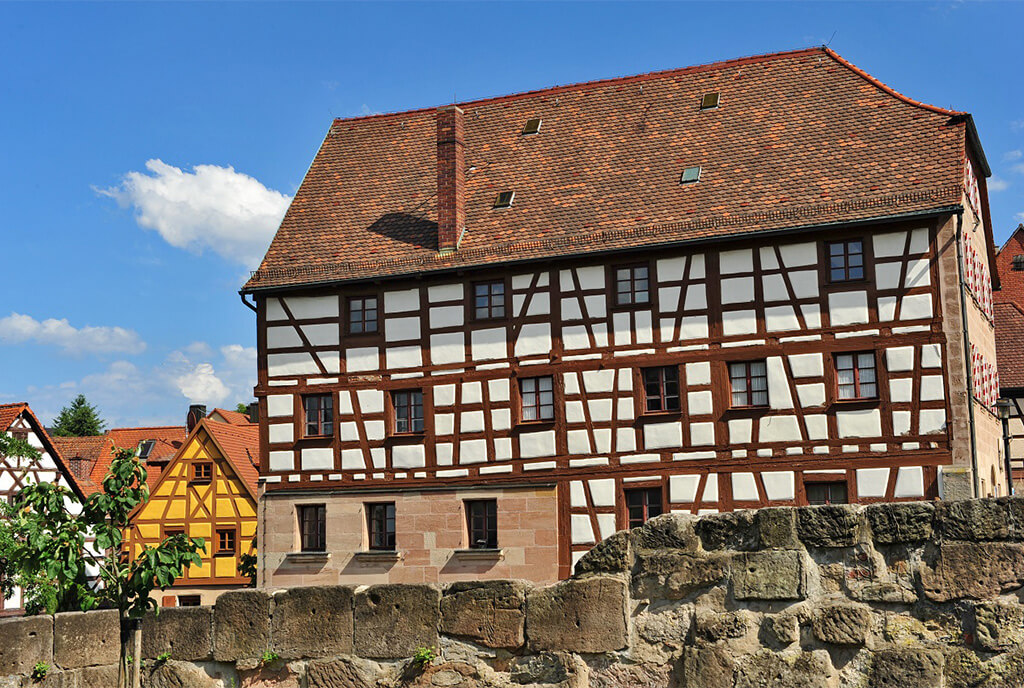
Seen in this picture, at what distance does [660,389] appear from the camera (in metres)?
21.4

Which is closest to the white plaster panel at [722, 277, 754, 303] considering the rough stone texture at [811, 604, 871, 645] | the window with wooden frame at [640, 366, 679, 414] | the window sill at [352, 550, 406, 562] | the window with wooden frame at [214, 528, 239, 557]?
the window with wooden frame at [640, 366, 679, 414]

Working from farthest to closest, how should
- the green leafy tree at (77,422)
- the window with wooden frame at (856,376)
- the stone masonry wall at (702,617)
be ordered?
the green leafy tree at (77,422) < the window with wooden frame at (856,376) < the stone masonry wall at (702,617)

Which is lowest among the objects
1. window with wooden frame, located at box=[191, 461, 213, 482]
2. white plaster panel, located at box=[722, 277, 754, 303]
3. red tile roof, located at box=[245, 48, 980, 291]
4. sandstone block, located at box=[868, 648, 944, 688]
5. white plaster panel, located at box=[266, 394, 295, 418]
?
sandstone block, located at box=[868, 648, 944, 688]

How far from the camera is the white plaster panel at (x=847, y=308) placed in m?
20.2

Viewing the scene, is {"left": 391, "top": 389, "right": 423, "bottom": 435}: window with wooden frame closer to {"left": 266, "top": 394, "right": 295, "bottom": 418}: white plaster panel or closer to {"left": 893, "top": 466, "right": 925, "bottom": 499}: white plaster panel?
{"left": 266, "top": 394, "right": 295, "bottom": 418}: white plaster panel

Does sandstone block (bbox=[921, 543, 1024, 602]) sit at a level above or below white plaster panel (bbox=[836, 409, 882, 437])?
below

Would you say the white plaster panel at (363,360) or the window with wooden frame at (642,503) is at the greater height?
the white plaster panel at (363,360)

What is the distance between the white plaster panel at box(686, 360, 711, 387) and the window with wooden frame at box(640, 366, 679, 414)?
0.79ft

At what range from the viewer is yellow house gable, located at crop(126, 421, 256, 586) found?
34.2 metres

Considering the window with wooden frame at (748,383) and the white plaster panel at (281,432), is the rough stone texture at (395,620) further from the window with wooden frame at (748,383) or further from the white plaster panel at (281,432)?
the white plaster panel at (281,432)

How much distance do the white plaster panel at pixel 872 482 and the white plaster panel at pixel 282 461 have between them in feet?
35.5

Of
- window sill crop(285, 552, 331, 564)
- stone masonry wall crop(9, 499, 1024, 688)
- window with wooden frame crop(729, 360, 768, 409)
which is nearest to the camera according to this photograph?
stone masonry wall crop(9, 499, 1024, 688)

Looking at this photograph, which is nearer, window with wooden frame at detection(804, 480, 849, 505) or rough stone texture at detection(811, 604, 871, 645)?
rough stone texture at detection(811, 604, 871, 645)

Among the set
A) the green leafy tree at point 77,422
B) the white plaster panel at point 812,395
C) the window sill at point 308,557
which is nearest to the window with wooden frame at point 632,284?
the white plaster panel at point 812,395
